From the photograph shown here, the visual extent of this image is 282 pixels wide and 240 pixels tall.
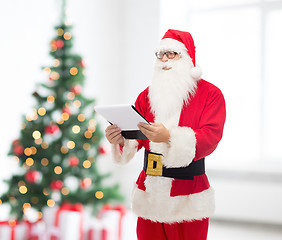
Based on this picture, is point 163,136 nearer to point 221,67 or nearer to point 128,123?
point 128,123

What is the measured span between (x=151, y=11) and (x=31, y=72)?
1679 mm

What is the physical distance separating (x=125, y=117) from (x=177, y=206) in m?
0.43

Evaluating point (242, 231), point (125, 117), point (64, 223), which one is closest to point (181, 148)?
point (125, 117)

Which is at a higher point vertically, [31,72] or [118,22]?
[118,22]

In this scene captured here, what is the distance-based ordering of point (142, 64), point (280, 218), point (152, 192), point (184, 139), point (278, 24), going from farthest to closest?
point (142, 64)
point (278, 24)
point (280, 218)
point (152, 192)
point (184, 139)

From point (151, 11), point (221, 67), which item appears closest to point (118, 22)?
point (151, 11)

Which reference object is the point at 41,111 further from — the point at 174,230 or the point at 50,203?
the point at 174,230

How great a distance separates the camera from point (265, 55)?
161 inches

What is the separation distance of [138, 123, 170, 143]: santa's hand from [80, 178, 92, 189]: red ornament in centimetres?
159

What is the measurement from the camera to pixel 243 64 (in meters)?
4.21

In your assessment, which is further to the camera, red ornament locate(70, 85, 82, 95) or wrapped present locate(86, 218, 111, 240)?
red ornament locate(70, 85, 82, 95)

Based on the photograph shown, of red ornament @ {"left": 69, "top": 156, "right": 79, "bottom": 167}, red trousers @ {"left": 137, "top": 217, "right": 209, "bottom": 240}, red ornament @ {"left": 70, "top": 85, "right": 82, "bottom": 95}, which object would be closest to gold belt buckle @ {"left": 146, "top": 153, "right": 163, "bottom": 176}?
red trousers @ {"left": 137, "top": 217, "right": 209, "bottom": 240}

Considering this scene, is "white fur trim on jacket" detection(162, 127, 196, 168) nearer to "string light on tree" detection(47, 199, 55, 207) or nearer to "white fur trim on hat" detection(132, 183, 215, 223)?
"white fur trim on hat" detection(132, 183, 215, 223)

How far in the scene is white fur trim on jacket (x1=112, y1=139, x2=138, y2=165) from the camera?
1724mm
